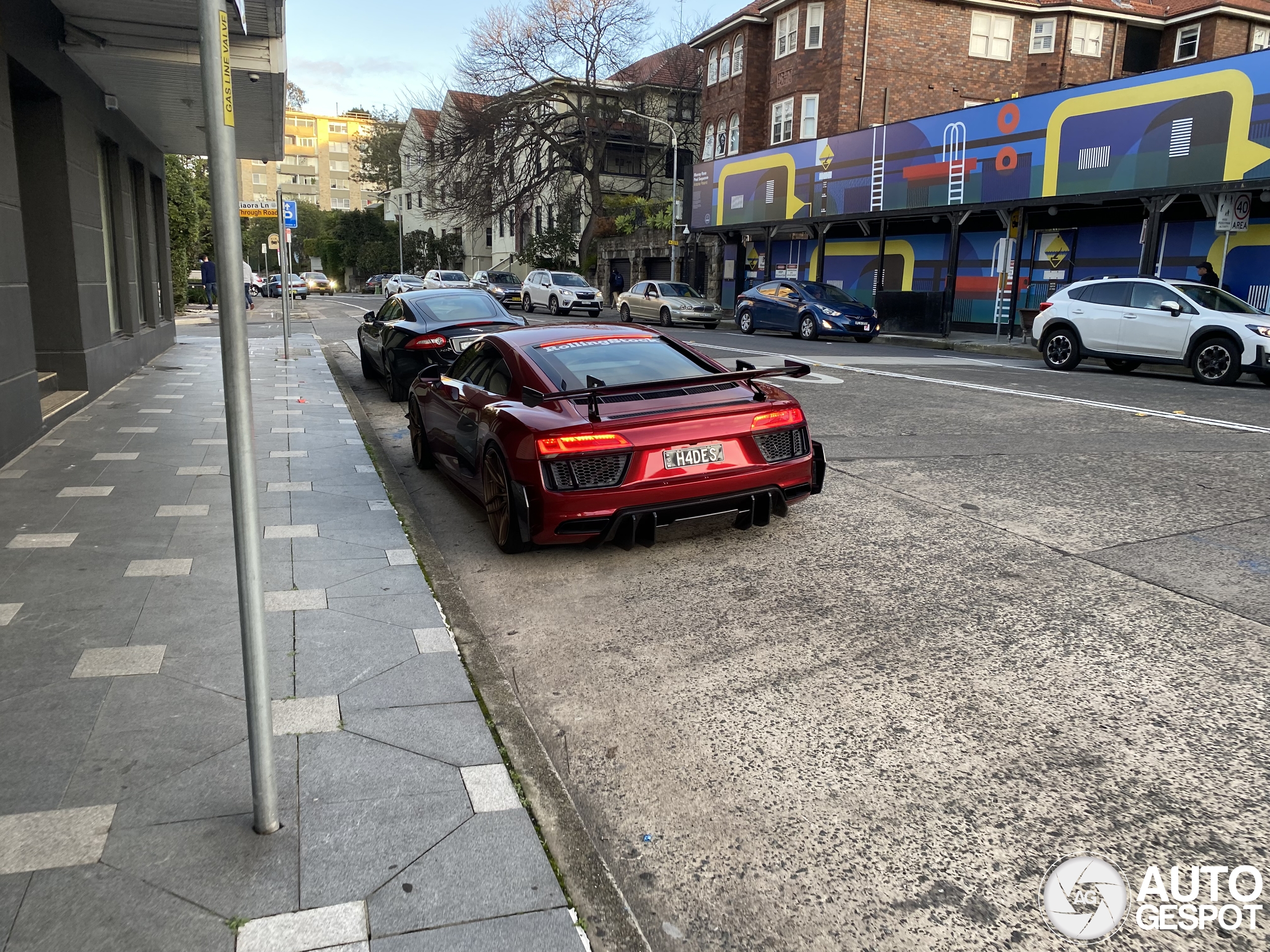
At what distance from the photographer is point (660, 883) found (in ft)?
9.09

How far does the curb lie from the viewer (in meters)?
2.55

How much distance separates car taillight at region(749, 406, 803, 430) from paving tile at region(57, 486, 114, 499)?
177 inches

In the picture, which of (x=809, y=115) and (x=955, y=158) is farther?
(x=809, y=115)

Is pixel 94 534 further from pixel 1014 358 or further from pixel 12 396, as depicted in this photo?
pixel 1014 358

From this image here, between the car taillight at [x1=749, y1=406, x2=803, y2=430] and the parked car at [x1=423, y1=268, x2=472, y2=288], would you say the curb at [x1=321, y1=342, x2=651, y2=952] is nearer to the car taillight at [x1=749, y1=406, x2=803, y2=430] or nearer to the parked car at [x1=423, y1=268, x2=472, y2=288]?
the car taillight at [x1=749, y1=406, x2=803, y2=430]

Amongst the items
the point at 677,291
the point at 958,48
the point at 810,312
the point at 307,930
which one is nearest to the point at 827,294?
the point at 810,312

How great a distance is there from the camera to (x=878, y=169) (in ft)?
92.2

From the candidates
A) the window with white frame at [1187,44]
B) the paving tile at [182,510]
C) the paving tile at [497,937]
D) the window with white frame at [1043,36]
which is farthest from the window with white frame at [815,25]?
the paving tile at [497,937]

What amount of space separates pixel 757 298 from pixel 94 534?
74.7 feet

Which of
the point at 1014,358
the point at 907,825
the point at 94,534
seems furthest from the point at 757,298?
the point at 907,825

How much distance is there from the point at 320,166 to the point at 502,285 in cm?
10057

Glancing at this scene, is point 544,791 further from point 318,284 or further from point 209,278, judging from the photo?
point 318,284

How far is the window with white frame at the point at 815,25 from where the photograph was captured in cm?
3662

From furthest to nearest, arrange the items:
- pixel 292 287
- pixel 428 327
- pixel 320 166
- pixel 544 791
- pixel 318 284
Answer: pixel 320 166 < pixel 318 284 < pixel 292 287 < pixel 428 327 < pixel 544 791
